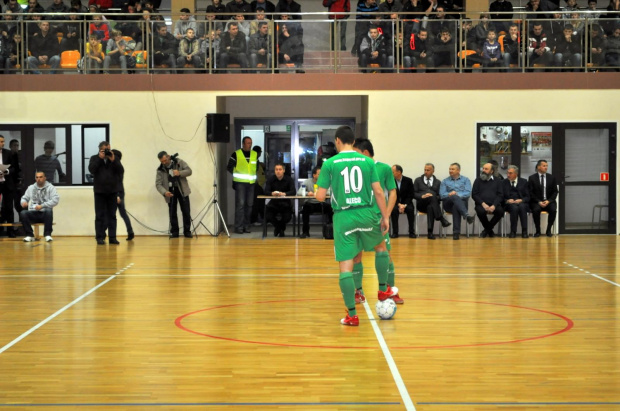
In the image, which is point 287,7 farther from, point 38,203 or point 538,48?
point 38,203

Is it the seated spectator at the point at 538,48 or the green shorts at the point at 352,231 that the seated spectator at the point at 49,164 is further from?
the green shorts at the point at 352,231

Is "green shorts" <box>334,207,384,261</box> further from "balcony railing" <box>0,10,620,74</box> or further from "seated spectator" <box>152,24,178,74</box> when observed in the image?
"seated spectator" <box>152,24,178,74</box>

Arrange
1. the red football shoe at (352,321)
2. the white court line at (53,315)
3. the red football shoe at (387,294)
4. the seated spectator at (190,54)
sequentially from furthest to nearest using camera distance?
the seated spectator at (190,54) < the red football shoe at (387,294) < the red football shoe at (352,321) < the white court line at (53,315)

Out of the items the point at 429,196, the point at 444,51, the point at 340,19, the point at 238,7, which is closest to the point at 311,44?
the point at 340,19

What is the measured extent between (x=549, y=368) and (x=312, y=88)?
1407cm

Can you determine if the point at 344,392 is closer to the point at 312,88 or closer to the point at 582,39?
the point at 312,88

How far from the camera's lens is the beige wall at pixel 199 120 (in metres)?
20.2

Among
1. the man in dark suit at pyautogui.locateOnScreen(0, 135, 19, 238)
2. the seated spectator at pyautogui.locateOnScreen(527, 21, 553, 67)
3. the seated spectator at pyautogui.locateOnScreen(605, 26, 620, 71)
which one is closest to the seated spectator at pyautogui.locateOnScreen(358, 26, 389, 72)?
the seated spectator at pyautogui.locateOnScreen(527, 21, 553, 67)

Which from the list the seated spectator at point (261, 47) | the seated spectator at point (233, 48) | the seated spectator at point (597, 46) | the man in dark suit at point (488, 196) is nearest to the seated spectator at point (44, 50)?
the seated spectator at point (233, 48)

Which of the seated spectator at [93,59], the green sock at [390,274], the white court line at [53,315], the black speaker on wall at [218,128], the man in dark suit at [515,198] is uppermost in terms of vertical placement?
the seated spectator at [93,59]

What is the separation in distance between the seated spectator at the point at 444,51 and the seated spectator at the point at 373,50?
1.13 metres

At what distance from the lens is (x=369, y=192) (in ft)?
28.0

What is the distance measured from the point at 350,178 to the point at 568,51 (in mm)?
13287

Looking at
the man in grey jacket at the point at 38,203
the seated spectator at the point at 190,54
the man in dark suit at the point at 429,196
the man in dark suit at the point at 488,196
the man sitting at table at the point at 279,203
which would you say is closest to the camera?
the man in grey jacket at the point at 38,203
